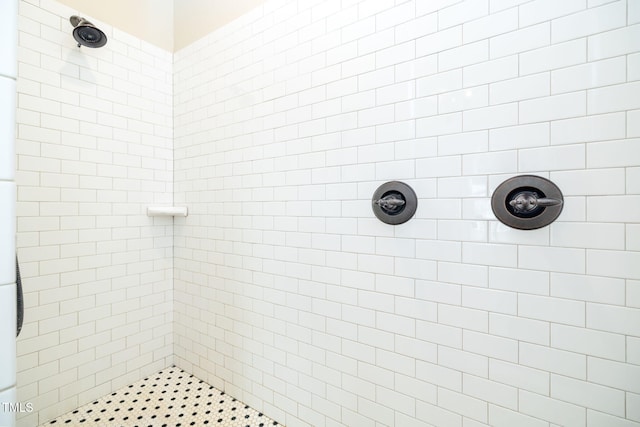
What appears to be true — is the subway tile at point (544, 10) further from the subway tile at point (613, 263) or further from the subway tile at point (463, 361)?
the subway tile at point (463, 361)

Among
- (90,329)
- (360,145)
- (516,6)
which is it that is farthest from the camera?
(90,329)

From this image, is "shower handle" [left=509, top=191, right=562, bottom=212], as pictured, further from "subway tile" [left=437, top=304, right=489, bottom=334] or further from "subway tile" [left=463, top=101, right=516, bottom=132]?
"subway tile" [left=437, top=304, right=489, bottom=334]

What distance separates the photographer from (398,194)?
1.16 m

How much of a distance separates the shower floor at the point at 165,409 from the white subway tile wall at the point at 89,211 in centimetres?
8

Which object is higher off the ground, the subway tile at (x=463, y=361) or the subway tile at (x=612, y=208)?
the subway tile at (x=612, y=208)

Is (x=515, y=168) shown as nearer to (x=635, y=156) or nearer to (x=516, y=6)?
(x=635, y=156)

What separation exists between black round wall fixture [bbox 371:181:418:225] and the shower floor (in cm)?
128

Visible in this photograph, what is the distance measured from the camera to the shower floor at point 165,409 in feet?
5.11

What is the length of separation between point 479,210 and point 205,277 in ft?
5.29

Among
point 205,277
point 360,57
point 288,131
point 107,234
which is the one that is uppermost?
point 360,57

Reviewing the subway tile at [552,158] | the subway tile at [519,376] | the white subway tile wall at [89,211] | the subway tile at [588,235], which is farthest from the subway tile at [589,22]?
the white subway tile wall at [89,211]

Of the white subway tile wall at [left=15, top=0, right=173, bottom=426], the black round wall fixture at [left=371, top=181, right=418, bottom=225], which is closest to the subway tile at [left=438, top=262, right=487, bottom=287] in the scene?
the black round wall fixture at [left=371, top=181, right=418, bottom=225]

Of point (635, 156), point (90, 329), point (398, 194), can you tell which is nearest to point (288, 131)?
point (398, 194)

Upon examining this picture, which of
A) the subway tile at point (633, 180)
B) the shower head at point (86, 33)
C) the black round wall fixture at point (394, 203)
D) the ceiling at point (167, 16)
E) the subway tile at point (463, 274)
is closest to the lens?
the subway tile at point (633, 180)
